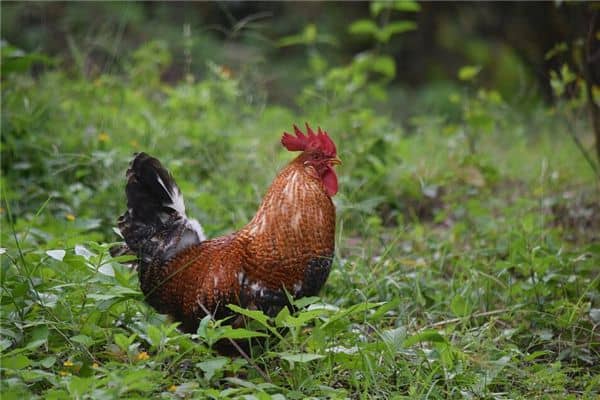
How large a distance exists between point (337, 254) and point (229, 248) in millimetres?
991

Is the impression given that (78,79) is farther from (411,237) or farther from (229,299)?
(229,299)

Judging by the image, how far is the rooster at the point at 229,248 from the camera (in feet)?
10.9

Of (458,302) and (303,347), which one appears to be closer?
(303,347)

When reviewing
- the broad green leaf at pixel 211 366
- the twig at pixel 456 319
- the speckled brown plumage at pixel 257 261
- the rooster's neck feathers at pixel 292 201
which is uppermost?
the rooster's neck feathers at pixel 292 201

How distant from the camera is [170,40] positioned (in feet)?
31.3

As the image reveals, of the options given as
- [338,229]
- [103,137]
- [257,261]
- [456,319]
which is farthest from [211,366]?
[103,137]

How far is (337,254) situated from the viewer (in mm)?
4281

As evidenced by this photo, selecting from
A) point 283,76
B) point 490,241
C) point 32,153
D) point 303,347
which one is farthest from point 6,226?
point 283,76

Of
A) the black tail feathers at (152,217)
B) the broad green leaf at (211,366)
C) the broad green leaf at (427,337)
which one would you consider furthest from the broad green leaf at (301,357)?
the black tail feathers at (152,217)

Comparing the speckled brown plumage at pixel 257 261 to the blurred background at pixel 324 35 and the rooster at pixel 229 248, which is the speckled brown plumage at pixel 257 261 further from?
the blurred background at pixel 324 35

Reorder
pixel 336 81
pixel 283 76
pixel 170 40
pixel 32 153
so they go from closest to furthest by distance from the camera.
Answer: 1. pixel 32 153
2. pixel 336 81
3. pixel 170 40
4. pixel 283 76

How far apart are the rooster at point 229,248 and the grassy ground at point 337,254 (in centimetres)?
13

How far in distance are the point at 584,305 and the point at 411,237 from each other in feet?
4.70

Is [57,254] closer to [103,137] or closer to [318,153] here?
[318,153]
